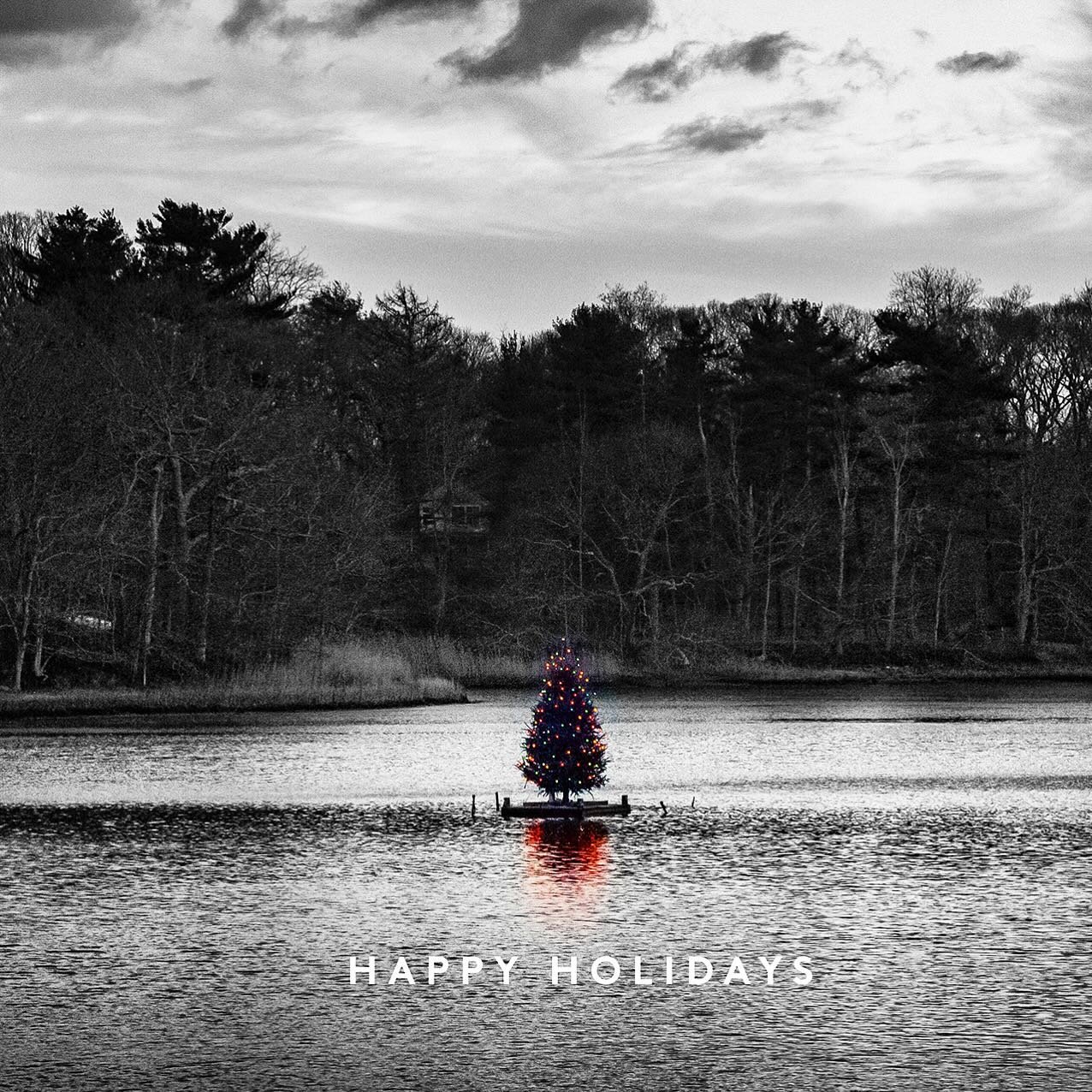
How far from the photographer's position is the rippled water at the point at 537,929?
978 centimetres

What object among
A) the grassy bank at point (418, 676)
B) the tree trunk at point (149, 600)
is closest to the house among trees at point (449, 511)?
the grassy bank at point (418, 676)

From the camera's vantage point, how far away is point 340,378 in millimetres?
78625

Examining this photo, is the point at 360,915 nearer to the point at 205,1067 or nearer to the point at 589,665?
the point at 205,1067

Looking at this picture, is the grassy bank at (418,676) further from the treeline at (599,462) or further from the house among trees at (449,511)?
the house among trees at (449,511)

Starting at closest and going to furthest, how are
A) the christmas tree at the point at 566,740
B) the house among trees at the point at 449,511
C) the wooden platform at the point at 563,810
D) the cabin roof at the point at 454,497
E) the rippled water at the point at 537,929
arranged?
1. the rippled water at the point at 537,929
2. the wooden platform at the point at 563,810
3. the christmas tree at the point at 566,740
4. the cabin roof at the point at 454,497
5. the house among trees at the point at 449,511

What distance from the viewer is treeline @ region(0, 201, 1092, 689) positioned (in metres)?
61.8

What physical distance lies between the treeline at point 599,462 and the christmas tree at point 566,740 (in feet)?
122

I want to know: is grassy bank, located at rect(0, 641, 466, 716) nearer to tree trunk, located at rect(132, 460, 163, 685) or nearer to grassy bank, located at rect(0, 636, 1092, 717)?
grassy bank, located at rect(0, 636, 1092, 717)

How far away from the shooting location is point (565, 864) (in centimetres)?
1783

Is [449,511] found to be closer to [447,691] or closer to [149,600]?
[447,691]

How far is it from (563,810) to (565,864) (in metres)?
4.31

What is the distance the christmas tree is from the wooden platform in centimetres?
24

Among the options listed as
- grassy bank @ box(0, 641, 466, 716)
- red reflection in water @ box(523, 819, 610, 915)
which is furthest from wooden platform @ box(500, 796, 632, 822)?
grassy bank @ box(0, 641, 466, 716)

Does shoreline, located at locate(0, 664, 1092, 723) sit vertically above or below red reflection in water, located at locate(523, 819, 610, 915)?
above
